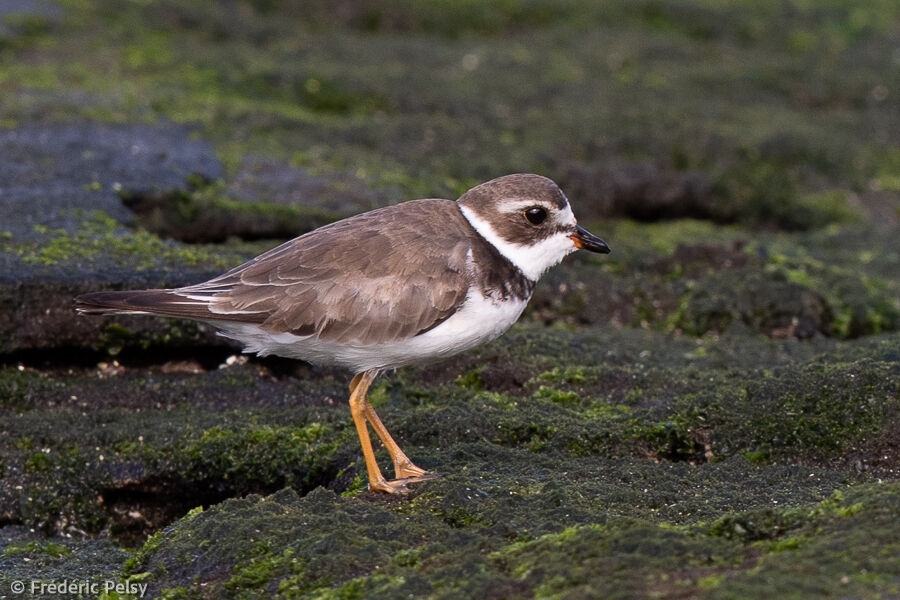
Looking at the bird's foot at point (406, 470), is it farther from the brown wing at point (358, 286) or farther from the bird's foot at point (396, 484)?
the brown wing at point (358, 286)

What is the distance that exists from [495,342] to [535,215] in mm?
1711

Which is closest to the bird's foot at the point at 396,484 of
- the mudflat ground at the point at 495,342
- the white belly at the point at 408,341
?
the mudflat ground at the point at 495,342

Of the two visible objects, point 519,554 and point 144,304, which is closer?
point 519,554

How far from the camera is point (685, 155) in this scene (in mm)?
12641

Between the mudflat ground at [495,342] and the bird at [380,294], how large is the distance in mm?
697

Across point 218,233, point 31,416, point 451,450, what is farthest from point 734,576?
point 218,233

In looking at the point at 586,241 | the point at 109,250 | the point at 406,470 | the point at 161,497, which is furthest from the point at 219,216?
the point at 406,470

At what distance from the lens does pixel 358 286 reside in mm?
6297

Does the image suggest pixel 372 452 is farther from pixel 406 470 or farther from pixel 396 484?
pixel 396 484

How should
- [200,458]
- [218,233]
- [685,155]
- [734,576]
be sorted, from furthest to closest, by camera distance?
[685,155]
[218,233]
[200,458]
[734,576]

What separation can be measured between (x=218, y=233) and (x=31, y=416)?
3030 millimetres

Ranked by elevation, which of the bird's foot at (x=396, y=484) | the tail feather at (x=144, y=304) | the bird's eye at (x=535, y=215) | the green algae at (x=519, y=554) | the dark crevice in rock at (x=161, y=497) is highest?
the bird's eye at (x=535, y=215)

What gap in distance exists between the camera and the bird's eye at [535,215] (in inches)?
262

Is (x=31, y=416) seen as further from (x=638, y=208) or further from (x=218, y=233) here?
(x=638, y=208)
